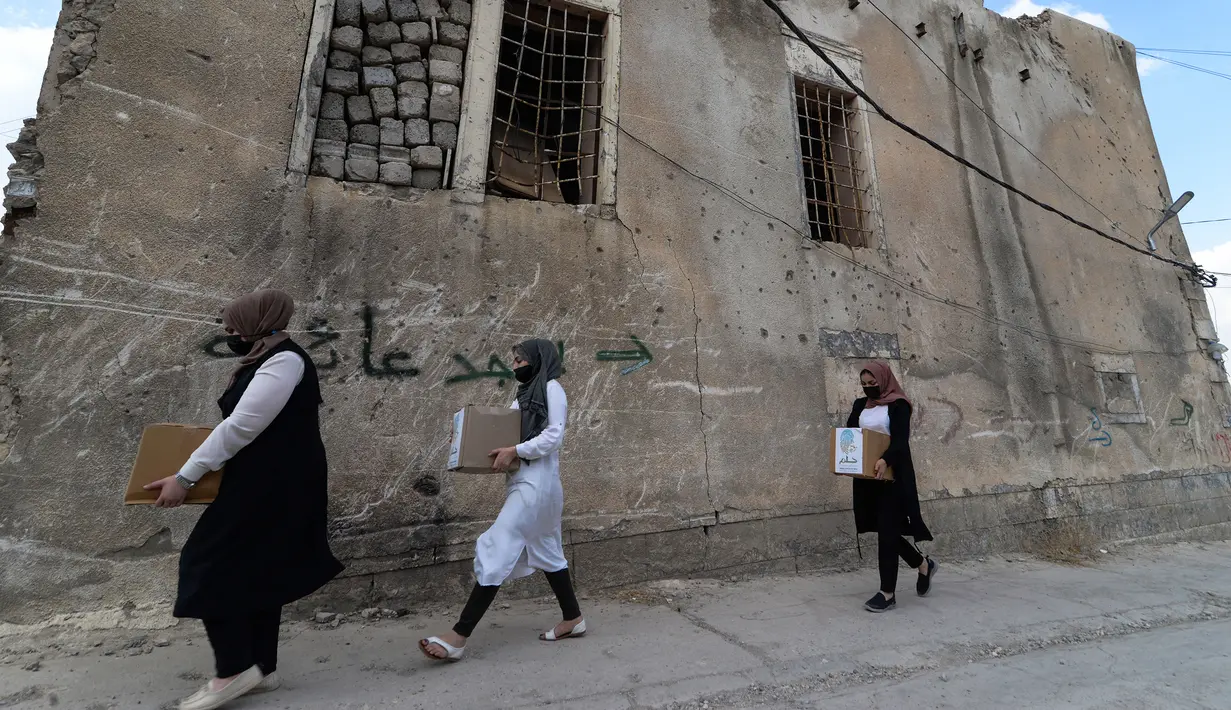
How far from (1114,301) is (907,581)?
5.21m

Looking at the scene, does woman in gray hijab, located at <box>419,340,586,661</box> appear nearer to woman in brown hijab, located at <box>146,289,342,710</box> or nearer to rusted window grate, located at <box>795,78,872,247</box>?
woman in brown hijab, located at <box>146,289,342,710</box>

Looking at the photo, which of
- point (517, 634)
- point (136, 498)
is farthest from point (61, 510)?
point (517, 634)

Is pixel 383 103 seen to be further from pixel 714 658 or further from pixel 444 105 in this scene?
pixel 714 658

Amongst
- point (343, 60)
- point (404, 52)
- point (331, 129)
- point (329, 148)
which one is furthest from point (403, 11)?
point (329, 148)

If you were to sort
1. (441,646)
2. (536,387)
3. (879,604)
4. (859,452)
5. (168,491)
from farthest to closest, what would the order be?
(879,604)
(859,452)
(536,387)
(441,646)
(168,491)

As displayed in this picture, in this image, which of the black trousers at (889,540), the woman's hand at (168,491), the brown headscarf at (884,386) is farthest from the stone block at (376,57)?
the black trousers at (889,540)

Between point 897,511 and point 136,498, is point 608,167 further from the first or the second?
point 136,498

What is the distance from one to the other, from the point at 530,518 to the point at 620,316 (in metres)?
1.97

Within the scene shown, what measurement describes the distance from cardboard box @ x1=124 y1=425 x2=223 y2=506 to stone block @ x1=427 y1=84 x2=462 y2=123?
9.11ft

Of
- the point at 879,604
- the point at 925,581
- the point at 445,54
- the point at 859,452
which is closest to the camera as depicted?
the point at 859,452

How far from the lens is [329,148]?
155 inches

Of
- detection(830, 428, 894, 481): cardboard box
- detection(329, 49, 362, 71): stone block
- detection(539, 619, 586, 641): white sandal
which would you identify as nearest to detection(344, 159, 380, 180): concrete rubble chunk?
detection(329, 49, 362, 71): stone block

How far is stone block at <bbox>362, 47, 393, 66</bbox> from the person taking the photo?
4.19 m

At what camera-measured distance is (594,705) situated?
231 cm
